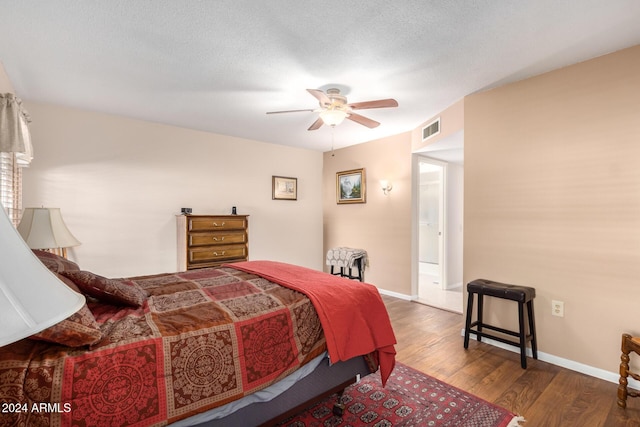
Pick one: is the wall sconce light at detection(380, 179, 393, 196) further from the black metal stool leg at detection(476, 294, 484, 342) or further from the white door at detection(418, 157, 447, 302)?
the black metal stool leg at detection(476, 294, 484, 342)

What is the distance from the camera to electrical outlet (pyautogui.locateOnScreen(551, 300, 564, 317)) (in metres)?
2.50

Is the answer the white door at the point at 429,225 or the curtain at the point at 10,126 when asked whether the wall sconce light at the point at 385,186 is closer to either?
the white door at the point at 429,225

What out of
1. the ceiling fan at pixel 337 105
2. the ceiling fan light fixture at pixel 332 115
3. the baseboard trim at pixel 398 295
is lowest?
the baseboard trim at pixel 398 295

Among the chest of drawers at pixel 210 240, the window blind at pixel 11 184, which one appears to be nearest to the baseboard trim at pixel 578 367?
the chest of drawers at pixel 210 240

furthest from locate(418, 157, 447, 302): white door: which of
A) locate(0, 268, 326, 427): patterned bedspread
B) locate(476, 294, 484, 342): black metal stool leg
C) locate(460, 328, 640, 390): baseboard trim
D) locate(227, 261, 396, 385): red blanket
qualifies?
locate(0, 268, 326, 427): patterned bedspread

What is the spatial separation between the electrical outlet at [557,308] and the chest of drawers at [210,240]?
11.5ft

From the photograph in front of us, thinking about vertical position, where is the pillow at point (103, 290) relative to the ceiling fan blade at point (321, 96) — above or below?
below

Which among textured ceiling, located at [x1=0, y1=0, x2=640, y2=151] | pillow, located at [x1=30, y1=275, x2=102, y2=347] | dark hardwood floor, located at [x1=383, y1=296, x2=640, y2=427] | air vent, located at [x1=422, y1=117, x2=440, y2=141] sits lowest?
dark hardwood floor, located at [x1=383, y1=296, x2=640, y2=427]

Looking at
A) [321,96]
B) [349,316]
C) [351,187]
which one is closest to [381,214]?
[351,187]

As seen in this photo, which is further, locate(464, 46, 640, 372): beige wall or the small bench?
the small bench

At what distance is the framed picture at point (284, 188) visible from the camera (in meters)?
5.08

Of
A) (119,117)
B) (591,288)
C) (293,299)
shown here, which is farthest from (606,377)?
(119,117)

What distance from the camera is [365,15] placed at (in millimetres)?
1818

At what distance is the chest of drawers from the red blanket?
2028mm
